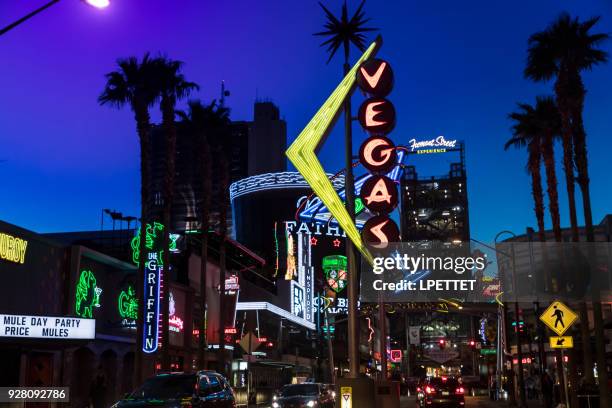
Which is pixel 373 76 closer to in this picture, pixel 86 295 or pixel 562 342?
pixel 562 342

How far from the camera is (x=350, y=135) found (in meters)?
17.9

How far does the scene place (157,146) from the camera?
605ft

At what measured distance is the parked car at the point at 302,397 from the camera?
91.4ft

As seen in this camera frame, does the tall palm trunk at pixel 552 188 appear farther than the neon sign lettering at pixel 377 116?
Yes

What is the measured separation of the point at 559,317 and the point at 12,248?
1838 centimetres

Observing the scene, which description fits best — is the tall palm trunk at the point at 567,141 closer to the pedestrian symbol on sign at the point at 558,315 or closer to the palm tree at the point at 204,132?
the pedestrian symbol on sign at the point at 558,315

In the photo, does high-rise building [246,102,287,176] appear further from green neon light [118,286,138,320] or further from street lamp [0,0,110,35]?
street lamp [0,0,110,35]

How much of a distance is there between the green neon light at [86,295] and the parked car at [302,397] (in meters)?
8.69

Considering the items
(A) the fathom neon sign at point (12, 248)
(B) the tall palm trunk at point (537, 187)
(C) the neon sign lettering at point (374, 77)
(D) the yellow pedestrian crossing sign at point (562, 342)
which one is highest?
(B) the tall palm trunk at point (537, 187)

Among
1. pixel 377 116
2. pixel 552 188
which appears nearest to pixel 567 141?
pixel 552 188

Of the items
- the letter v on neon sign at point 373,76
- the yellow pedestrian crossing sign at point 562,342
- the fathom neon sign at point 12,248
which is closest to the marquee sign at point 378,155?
the letter v on neon sign at point 373,76

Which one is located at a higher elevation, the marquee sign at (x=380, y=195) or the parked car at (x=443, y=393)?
the marquee sign at (x=380, y=195)

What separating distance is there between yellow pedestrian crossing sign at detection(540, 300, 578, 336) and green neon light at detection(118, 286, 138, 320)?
19.7m

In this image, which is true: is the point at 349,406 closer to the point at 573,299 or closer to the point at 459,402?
the point at 459,402
